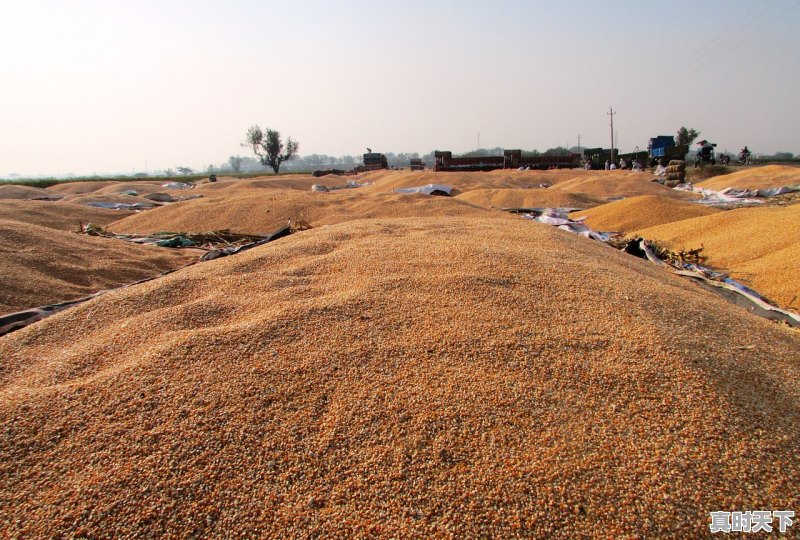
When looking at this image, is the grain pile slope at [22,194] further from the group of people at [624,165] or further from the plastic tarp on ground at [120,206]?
the group of people at [624,165]

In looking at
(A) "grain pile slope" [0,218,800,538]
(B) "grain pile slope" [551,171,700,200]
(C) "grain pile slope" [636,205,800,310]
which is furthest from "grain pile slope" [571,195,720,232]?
(B) "grain pile slope" [551,171,700,200]

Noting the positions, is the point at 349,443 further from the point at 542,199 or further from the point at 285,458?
the point at 542,199

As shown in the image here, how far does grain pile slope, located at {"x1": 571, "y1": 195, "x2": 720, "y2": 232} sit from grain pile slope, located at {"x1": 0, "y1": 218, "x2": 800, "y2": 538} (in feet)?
12.0

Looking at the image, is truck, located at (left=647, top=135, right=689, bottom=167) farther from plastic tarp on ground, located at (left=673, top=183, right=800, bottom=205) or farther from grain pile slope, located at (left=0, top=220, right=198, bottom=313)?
grain pile slope, located at (left=0, top=220, right=198, bottom=313)

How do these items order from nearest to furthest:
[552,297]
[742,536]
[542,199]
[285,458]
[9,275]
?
[742,536] → [285,458] → [552,297] → [9,275] → [542,199]

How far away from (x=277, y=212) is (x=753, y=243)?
4.75 m

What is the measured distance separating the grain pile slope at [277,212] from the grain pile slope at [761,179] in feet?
27.0

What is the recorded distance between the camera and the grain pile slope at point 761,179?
31.1 ft

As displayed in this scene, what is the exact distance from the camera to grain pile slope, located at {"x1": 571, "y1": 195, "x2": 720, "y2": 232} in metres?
5.16

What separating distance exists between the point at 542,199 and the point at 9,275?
7295 millimetres

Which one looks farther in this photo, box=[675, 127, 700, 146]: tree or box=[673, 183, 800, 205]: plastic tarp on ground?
box=[675, 127, 700, 146]: tree

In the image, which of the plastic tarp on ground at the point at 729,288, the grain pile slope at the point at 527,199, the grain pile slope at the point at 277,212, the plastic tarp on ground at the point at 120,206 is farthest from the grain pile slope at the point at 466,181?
the plastic tarp on ground at the point at 729,288

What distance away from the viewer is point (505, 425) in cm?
109

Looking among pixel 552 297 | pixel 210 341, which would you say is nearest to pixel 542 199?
pixel 552 297
